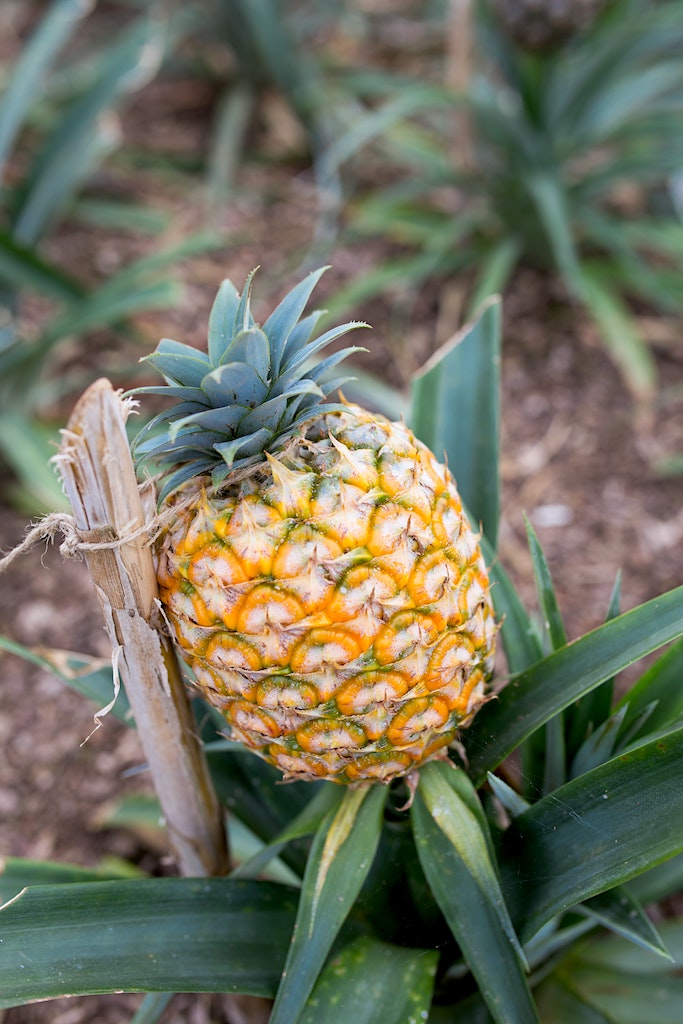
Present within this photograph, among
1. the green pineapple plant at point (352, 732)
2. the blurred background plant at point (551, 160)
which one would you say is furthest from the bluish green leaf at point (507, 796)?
the blurred background plant at point (551, 160)

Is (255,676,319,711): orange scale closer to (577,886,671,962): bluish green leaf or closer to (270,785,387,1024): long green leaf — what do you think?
(270,785,387,1024): long green leaf

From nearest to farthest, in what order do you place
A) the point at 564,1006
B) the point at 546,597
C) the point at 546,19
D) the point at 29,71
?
the point at 546,597, the point at 564,1006, the point at 29,71, the point at 546,19

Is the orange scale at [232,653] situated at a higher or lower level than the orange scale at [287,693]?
higher

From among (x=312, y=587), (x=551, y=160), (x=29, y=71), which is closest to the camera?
(x=312, y=587)

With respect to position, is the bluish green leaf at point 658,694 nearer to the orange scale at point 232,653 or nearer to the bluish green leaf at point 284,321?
the orange scale at point 232,653

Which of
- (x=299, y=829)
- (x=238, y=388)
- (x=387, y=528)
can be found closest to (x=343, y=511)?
(x=387, y=528)

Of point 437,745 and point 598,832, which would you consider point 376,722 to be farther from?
point 598,832
